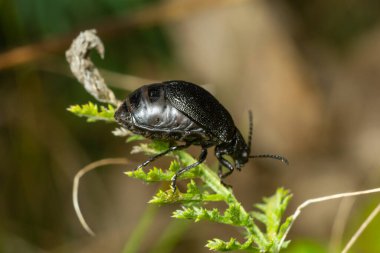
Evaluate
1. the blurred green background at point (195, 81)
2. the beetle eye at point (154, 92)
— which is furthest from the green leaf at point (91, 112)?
the blurred green background at point (195, 81)

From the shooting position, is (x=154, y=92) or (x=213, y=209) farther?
(x=154, y=92)

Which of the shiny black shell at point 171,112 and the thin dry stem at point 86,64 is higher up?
the thin dry stem at point 86,64

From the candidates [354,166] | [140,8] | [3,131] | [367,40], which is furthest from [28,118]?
[367,40]

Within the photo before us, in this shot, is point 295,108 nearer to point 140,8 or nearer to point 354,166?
point 354,166

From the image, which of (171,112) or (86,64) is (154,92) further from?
(86,64)

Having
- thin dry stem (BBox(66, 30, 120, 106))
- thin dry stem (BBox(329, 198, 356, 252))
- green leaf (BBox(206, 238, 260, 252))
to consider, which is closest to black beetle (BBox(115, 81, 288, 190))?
thin dry stem (BBox(66, 30, 120, 106))

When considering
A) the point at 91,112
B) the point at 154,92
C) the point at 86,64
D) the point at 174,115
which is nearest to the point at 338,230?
the point at 174,115

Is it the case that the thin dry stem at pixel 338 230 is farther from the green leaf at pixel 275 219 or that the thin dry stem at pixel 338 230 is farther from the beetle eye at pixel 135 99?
the beetle eye at pixel 135 99
